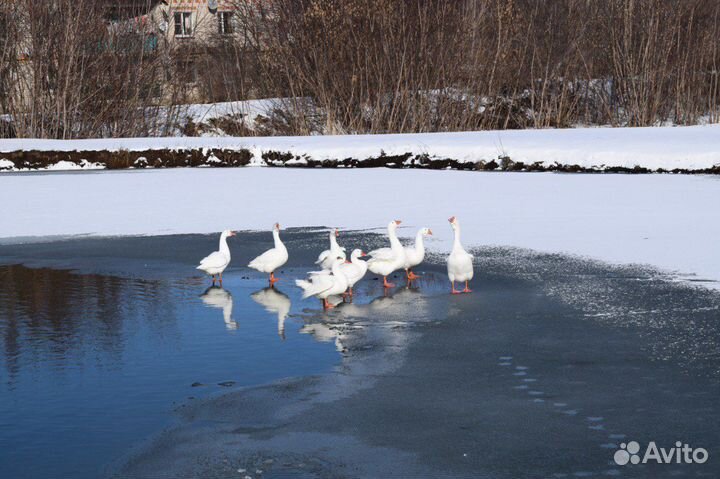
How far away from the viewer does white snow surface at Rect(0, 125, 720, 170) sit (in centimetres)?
2255

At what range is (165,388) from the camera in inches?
290

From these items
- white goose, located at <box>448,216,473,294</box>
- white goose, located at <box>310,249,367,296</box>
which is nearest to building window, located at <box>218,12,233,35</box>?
white goose, located at <box>310,249,367,296</box>

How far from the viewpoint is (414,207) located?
1794 centimetres

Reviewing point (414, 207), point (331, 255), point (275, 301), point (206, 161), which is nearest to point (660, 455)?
point (275, 301)

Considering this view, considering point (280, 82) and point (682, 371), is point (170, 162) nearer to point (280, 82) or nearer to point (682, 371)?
point (280, 82)

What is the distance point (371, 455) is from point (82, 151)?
21.8 metres

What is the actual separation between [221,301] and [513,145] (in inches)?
611

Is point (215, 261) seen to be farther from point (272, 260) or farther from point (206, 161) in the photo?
point (206, 161)

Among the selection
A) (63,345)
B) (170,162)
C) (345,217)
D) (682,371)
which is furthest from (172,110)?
(682,371)

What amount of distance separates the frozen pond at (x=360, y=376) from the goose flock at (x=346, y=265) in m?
0.22

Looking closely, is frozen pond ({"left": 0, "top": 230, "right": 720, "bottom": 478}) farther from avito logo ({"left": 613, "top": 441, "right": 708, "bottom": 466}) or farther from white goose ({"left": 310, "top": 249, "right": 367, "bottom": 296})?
white goose ({"left": 310, "top": 249, "right": 367, "bottom": 296})

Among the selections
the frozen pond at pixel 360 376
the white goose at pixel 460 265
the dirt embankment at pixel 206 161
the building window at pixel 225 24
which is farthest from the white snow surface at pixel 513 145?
the building window at pixel 225 24

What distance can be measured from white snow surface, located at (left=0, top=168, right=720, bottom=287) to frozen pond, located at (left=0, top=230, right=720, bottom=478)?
2064mm

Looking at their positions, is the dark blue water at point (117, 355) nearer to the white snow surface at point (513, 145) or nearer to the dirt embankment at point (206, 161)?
the white snow surface at point (513, 145)
